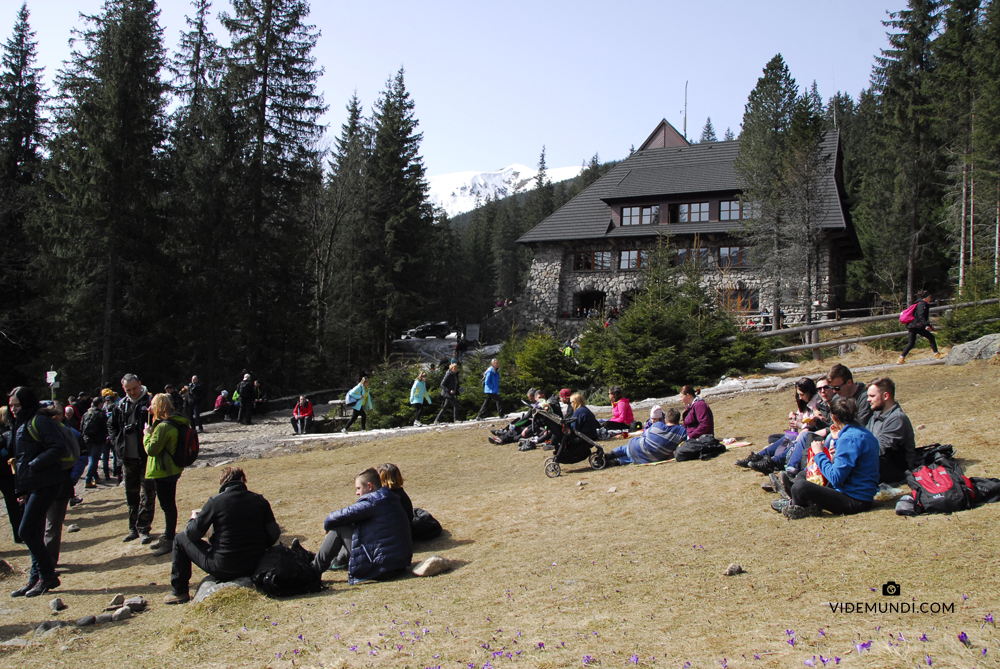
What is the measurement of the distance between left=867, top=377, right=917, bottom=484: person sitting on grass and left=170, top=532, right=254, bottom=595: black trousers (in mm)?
6072

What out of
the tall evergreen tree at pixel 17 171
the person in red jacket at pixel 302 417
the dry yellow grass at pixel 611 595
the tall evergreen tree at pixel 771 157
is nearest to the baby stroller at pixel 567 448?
the dry yellow grass at pixel 611 595

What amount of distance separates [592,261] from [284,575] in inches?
1321

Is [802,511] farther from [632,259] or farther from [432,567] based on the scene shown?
[632,259]

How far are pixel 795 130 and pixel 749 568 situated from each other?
2600cm

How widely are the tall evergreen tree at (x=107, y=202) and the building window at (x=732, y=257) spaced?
27.1 metres

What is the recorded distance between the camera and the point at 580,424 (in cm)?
1048

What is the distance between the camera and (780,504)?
625cm

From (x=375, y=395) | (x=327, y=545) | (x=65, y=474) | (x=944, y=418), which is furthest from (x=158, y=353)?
(x=944, y=418)

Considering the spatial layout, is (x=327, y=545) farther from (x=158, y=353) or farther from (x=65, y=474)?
(x=158, y=353)

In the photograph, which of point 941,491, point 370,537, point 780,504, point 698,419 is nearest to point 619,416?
point 698,419

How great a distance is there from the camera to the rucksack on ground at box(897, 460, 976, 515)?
17.8 ft

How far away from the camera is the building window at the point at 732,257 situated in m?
33.8

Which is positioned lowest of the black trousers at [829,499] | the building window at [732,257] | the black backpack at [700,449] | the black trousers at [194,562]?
the black trousers at [194,562]

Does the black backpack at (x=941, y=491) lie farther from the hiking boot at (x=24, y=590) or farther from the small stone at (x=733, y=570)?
the hiking boot at (x=24, y=590)
